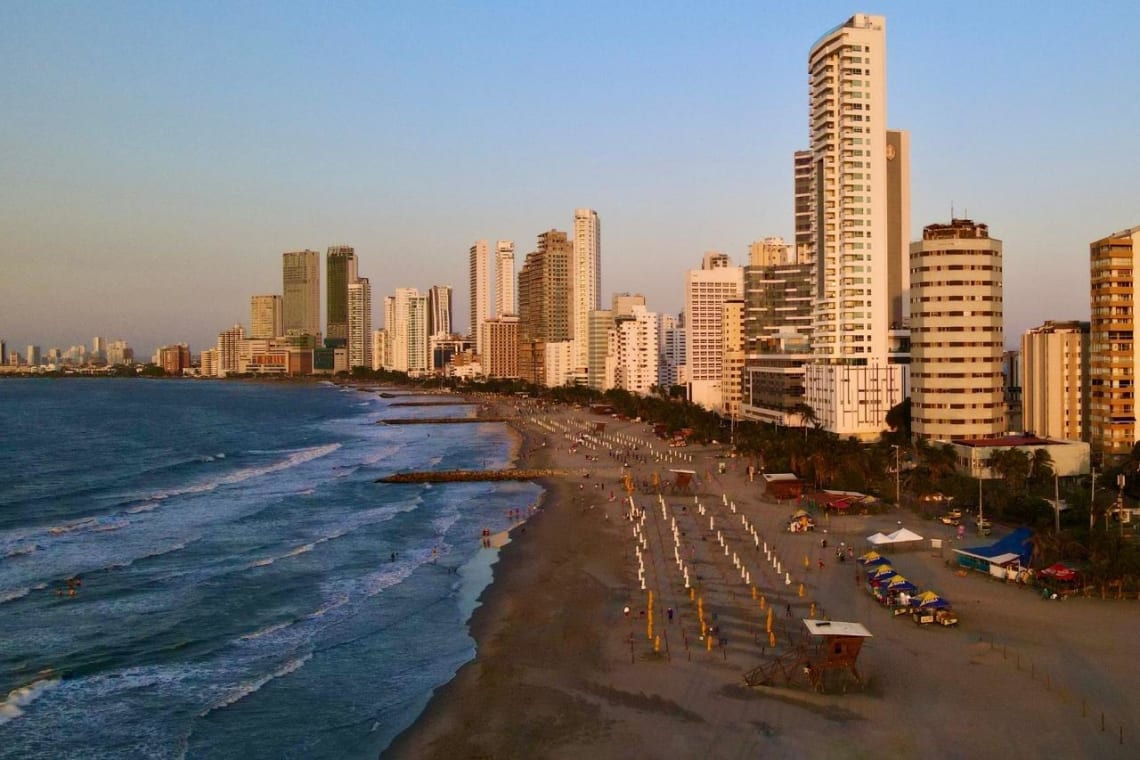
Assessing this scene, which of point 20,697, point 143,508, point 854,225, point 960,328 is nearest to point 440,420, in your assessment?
point 854,225

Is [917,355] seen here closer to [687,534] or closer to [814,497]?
[814,497]

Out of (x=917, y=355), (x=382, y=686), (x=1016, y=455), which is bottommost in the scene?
(x=382, y=686)

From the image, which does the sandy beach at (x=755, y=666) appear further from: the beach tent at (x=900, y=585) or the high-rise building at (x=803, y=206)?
the high-rise building at (x=803, y=206)

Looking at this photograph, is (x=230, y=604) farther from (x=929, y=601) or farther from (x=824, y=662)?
(x=929, y=601)

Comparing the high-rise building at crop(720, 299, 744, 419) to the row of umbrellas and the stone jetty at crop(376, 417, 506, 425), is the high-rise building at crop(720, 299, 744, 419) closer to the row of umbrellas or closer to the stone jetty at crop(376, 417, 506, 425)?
the stone jetty at crop(376, 417, 506, 425)

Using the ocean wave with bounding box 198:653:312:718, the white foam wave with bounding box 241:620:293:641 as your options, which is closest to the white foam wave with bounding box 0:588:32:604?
the white foam wave with bounding box 241:620:293:641

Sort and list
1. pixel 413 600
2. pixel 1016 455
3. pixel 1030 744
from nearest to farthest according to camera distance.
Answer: pixel 1030 744 < pixel 413 600 < pixel 1016 455

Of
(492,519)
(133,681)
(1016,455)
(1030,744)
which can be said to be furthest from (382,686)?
(1016,455)
